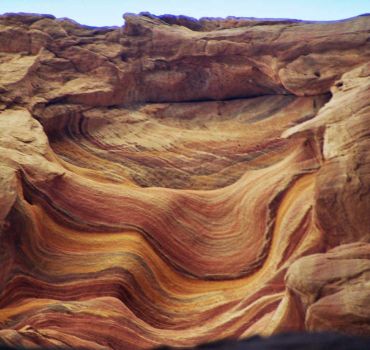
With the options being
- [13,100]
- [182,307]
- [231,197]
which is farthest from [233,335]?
[13,100]

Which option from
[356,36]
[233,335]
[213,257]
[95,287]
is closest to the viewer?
[233,335]

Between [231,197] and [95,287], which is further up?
[231,197]

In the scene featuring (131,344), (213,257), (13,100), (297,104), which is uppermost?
(297,104)

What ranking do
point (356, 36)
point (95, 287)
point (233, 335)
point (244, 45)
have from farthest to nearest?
point (244, 45), point (356, 36), point (95, 287), point (233, 335)

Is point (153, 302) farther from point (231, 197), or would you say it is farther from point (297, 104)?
point (297, 104)

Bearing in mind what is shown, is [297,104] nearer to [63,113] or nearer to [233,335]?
→ [63,113]

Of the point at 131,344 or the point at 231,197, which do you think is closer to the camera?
the point at 131,344
